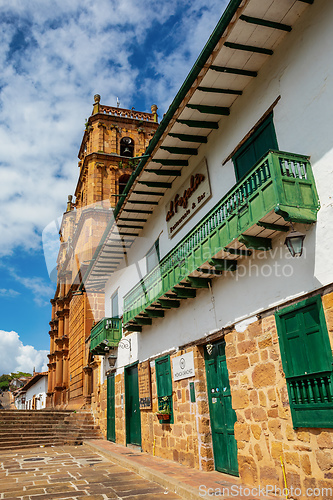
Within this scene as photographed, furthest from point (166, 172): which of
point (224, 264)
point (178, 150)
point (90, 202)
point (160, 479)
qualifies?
point (90, 202)

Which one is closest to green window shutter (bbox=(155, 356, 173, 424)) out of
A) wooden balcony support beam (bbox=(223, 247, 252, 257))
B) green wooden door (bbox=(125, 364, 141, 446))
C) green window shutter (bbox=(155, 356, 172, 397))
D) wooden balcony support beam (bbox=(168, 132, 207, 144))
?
green window shutter (bbox=(155, 356, 172, 397))

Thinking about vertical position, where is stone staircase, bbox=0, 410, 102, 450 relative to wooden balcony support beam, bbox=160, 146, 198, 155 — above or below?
below

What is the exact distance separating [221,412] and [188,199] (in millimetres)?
4840

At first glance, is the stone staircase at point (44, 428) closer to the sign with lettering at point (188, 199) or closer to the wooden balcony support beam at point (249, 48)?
the sign with lettering at point (188, 199)

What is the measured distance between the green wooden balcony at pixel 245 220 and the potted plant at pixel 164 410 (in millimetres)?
2441

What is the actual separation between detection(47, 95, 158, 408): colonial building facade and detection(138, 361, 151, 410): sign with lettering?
10.1 metres

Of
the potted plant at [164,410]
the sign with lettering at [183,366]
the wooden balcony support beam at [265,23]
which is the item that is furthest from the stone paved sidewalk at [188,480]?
the wooden balcony support beam at [265,23]

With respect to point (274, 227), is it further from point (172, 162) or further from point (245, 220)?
point (172, 162)

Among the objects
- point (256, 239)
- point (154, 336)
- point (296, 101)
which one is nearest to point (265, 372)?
point (256, 239)

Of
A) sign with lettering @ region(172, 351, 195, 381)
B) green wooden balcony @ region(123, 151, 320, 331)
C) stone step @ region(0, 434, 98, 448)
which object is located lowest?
stone step @ region(0, 434, 98, 448)

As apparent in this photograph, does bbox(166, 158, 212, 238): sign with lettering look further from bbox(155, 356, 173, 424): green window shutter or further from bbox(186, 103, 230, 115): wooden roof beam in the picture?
bbox(155, 356, 173, 424): green window shutter

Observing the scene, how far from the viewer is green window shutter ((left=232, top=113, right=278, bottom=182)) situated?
6.97m

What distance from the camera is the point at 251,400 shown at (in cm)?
654

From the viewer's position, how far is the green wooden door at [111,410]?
48.1ft
